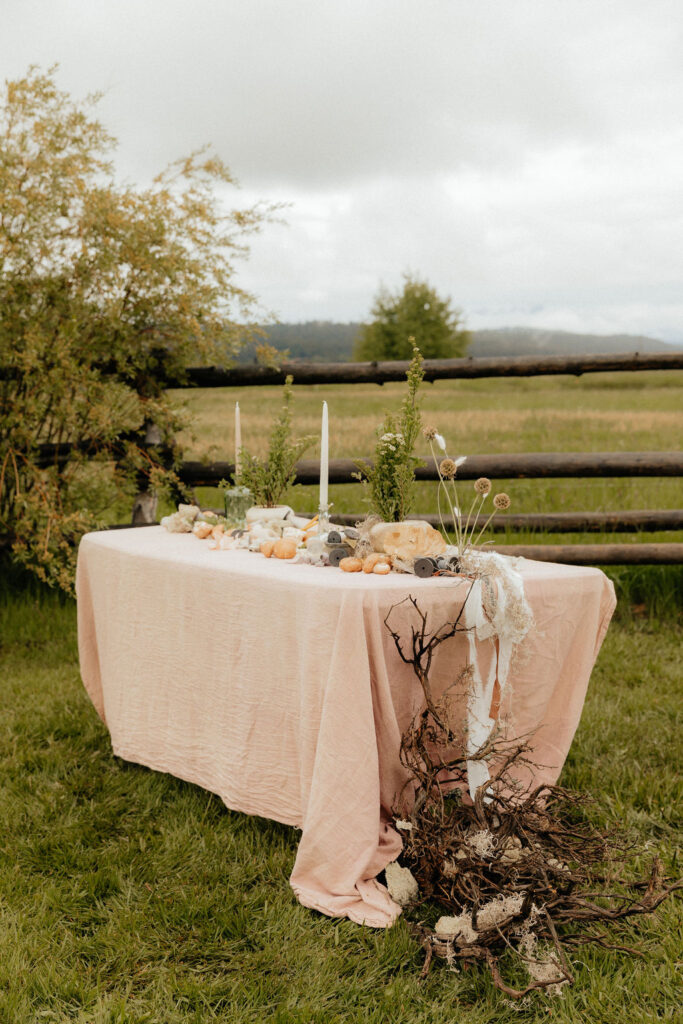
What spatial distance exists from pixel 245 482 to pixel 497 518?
2634mm

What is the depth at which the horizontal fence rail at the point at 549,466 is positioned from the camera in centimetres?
520

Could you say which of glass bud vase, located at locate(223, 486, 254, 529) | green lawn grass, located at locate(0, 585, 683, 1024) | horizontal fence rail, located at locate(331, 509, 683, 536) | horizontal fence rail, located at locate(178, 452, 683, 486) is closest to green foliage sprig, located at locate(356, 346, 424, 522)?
glass bud vase, located at locate(223, 486, 254, 529)

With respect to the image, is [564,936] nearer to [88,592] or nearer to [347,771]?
[347,771]

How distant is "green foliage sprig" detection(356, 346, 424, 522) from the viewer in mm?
2521

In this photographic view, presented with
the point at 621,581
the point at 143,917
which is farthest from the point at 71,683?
the point at 621,581

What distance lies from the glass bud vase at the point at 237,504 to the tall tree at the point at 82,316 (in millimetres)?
1644

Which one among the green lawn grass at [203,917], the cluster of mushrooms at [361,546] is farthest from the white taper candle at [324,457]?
the green lawn grass at [203,917]

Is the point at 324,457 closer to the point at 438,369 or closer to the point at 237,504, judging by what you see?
the point at 237,504

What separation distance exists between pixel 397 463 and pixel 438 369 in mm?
2820

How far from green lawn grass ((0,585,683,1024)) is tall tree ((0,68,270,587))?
1.60 meters

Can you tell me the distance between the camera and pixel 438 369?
5.24 m

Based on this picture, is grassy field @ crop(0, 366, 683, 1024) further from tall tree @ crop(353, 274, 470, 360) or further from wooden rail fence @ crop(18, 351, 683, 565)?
tall tree @ crop(353, 274, 470, 360)

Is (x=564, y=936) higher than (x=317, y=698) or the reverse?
the reverse

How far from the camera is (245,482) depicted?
10.2 feet
